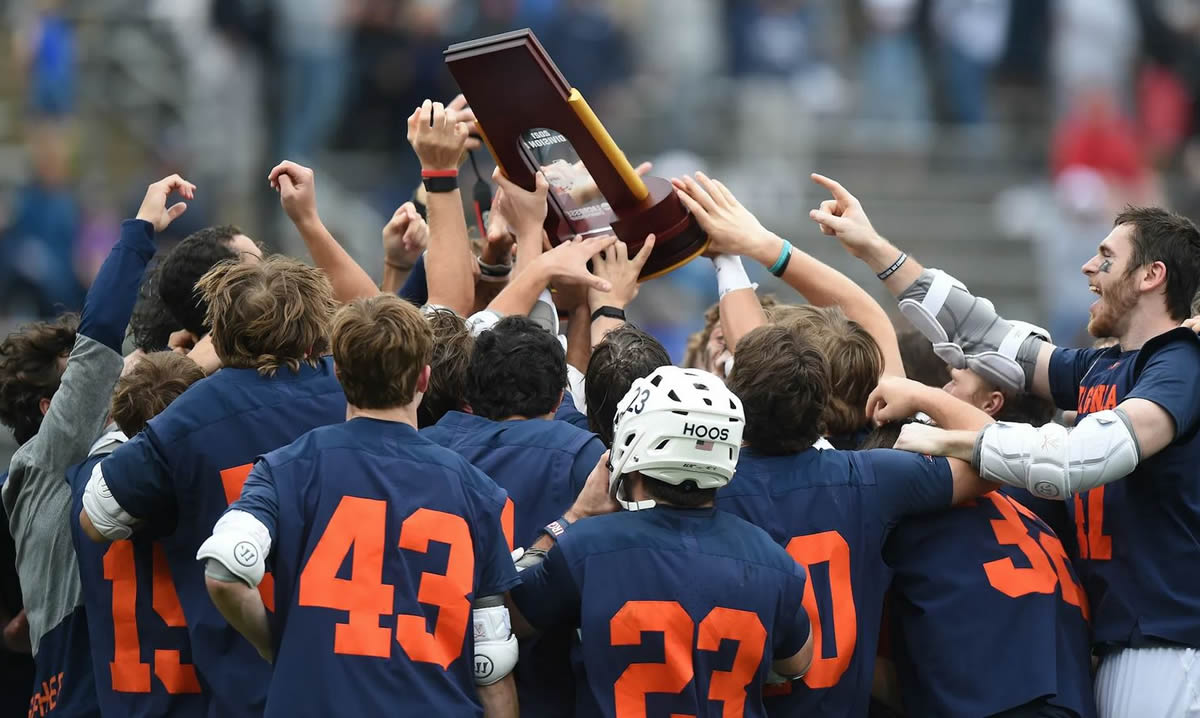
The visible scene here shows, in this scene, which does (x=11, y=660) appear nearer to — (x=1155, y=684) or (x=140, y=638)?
(x=140, y=638)

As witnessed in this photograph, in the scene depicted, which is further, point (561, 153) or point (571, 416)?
point (561, 153)

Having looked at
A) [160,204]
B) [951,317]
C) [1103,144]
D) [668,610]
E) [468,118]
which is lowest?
[1103,144]

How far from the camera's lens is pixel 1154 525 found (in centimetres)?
456

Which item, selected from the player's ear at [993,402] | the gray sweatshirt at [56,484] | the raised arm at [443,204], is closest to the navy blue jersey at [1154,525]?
the player's ear at [993,402]

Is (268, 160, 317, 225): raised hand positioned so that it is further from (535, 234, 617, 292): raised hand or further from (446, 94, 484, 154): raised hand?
(535, 234, 617, 292): raised hand

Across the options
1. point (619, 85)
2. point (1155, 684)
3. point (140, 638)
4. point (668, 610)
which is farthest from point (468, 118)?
point (619, 85)

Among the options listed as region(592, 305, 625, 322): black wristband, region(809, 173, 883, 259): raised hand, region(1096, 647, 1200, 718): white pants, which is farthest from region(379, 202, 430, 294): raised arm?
region(1096, 647, 1200, 718): white pants

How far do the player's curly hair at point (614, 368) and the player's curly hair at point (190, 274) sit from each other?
1301 mm

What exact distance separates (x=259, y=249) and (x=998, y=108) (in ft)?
39.5

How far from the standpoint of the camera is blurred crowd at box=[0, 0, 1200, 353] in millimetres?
13398

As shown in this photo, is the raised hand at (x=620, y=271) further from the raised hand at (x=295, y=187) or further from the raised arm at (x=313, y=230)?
the raised hand at (x=295, y=187)

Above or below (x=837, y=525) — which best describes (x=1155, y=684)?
below

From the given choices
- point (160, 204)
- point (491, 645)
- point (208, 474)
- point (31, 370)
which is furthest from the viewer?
point (31, 370)

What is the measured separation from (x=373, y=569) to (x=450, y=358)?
1041 mm
